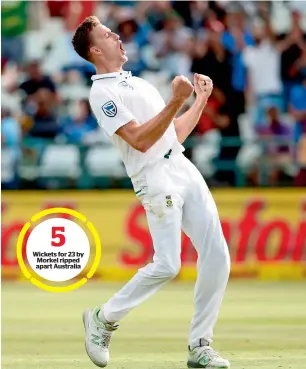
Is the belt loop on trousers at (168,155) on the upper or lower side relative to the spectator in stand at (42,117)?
upper

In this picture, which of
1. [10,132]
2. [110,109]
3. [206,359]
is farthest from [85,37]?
[10,132]

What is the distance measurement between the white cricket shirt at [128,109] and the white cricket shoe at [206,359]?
3.69 ft

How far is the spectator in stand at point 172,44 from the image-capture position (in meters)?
16.0

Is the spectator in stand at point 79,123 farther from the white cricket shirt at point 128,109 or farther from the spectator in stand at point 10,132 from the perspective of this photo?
the white cricket shirt at point 128,109

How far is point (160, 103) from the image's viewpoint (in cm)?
703

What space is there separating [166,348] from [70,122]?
26.2 feet

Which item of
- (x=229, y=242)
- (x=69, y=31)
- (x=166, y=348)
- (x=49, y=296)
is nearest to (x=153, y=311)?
(x=49, y=296)

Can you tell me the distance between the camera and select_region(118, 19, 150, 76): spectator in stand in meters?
16.0

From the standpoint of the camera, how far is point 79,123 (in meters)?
15.6

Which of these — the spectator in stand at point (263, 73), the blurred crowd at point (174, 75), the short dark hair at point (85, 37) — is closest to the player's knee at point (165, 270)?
the short dark hair at point (85, 37)

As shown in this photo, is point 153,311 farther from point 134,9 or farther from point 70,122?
point 134,9

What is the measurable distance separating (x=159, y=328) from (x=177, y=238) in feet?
9.15


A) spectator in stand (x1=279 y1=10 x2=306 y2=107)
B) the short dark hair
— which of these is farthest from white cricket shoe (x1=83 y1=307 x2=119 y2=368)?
spectator in stand (x1=279 y1=10 x2=306 y2=107)

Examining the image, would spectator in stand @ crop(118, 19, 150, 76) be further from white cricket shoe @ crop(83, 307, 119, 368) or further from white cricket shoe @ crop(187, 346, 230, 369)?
white cricket shoe @ crop(187, 346, 230, 369)
